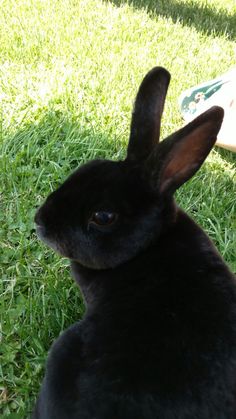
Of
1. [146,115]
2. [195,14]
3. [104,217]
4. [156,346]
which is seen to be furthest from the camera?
[195,14]

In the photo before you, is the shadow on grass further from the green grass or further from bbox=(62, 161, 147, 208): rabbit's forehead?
bbox=(62, 161, 147, 208): rabbit's forehead

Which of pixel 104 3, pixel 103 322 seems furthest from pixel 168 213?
pixel 104 3

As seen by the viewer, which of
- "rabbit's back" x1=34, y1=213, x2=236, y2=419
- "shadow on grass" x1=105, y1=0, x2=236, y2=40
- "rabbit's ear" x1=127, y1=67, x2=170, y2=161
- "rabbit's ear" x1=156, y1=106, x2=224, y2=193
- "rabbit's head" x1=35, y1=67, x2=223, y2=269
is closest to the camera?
"rabbit's back" x1=34, y1=213, x2=236, y2=419

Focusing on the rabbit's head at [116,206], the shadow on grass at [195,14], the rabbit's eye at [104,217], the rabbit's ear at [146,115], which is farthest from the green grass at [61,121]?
the rabbit's ear at [146,115]

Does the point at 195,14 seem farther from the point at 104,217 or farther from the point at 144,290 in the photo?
the point at 144,290

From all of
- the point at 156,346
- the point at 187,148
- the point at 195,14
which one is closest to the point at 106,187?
the point at 187,148

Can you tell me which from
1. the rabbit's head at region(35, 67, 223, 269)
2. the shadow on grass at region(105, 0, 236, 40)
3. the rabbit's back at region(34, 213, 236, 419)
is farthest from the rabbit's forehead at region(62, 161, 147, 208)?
the shadow on grass at region(105, 0, 236, 40)
